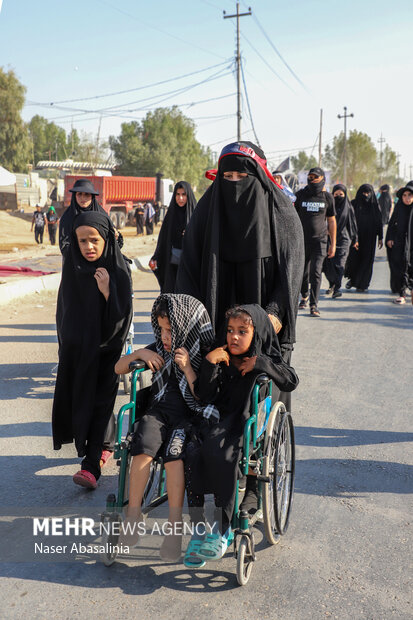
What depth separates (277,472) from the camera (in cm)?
324

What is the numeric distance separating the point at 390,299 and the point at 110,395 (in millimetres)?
8196

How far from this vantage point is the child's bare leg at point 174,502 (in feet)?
9.89

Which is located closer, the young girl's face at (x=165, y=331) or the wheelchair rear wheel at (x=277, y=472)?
the wheelchair rear wheel at (x=277, y=472)

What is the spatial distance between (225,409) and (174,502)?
1.65 feet

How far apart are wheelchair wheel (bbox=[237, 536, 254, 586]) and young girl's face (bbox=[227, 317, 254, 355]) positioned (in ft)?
2.80

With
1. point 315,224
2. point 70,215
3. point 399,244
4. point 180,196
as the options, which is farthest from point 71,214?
point 399,244

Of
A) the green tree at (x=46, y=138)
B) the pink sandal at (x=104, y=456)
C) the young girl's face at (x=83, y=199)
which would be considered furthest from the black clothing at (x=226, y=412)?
the green tree at (x=46, y=138)

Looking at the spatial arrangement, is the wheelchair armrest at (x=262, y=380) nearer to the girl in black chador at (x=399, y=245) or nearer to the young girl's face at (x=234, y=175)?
the young girl's face at (x=234, y=175)

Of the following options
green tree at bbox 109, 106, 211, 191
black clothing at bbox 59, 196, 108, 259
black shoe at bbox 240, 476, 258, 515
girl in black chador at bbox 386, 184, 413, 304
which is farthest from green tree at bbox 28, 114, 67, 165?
black shoe at bbox 240, 476, 258, 515

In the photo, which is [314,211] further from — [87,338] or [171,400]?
[171,400]

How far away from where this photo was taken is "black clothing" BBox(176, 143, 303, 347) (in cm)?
373

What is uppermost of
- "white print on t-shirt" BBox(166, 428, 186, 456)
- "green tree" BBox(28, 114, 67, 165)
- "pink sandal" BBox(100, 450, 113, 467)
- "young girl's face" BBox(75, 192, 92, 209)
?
"green tree" BBox(28, 114, 67, 165)

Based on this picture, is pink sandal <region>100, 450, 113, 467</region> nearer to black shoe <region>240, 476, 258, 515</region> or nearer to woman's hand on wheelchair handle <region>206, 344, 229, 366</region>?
black shoe <region>240, 476, 258, 515</region>

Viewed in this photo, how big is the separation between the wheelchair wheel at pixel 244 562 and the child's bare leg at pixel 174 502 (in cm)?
29
